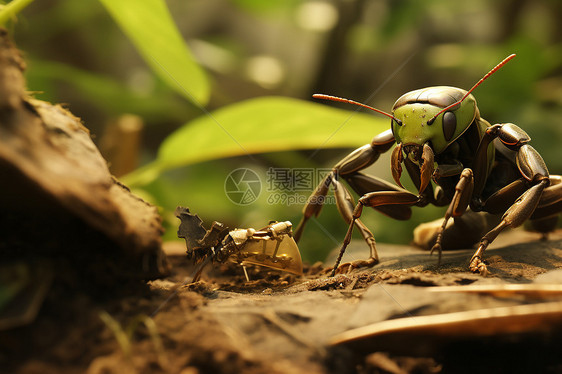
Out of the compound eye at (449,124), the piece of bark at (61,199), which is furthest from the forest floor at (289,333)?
the compound eye at (449,124)

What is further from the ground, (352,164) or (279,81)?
(279,81)

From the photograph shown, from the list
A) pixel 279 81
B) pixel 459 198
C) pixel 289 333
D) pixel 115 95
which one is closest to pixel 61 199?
pixel 289 333

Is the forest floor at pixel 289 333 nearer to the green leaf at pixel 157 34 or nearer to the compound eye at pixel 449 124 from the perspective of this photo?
the compound eye at pixel 449 124

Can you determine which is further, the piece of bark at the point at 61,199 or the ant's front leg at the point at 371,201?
the ant's front leg at the point at 371,201

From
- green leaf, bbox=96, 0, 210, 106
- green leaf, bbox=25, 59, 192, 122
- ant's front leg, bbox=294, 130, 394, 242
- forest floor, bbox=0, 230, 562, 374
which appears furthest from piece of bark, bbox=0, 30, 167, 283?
green leaf, bbox=25, 59, 192, 122

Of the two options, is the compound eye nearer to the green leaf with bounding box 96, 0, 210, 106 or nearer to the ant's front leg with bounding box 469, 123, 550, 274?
the ant's front leg with bounding box 469, 123, 550, 274

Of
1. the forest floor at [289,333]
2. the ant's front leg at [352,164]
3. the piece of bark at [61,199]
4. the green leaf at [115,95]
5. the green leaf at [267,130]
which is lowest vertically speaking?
the forest floor at [289,333]

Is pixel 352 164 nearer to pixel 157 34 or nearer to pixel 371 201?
pixel 371 201
